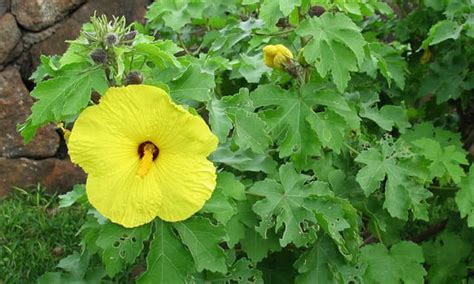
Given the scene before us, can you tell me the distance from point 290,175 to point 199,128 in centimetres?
53

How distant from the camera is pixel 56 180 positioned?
13.7ft

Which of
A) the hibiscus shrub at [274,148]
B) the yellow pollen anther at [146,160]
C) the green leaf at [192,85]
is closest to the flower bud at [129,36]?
the hibiscus shrub at [274,148]

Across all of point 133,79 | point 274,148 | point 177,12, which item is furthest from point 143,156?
point 177,12

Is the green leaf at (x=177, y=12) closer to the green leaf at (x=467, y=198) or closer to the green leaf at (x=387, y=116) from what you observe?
the green leaf at (x=387, y=116)

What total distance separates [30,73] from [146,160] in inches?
101

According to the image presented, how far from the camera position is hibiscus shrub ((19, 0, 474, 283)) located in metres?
1.79

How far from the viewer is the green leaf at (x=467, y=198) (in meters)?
2.57

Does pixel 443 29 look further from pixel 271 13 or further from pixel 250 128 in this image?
pixel 250 128

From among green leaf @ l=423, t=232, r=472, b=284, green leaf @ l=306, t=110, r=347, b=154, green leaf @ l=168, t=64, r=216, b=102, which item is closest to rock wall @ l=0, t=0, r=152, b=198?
green leaf @ l=423, t=232, r=472, b=284

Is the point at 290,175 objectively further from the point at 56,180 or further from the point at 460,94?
the point at 56,180

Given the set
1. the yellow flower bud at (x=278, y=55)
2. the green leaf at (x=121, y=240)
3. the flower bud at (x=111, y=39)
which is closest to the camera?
the flower bud at (x=111, y=39)

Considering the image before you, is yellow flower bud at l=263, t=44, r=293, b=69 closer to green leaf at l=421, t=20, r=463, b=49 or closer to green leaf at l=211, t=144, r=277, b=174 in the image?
green leaf at l=211, t=144, r=277, b=174

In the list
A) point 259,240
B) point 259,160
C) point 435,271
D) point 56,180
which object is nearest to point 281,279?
point 259,240

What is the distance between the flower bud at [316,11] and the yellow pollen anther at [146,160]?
2.92ft
